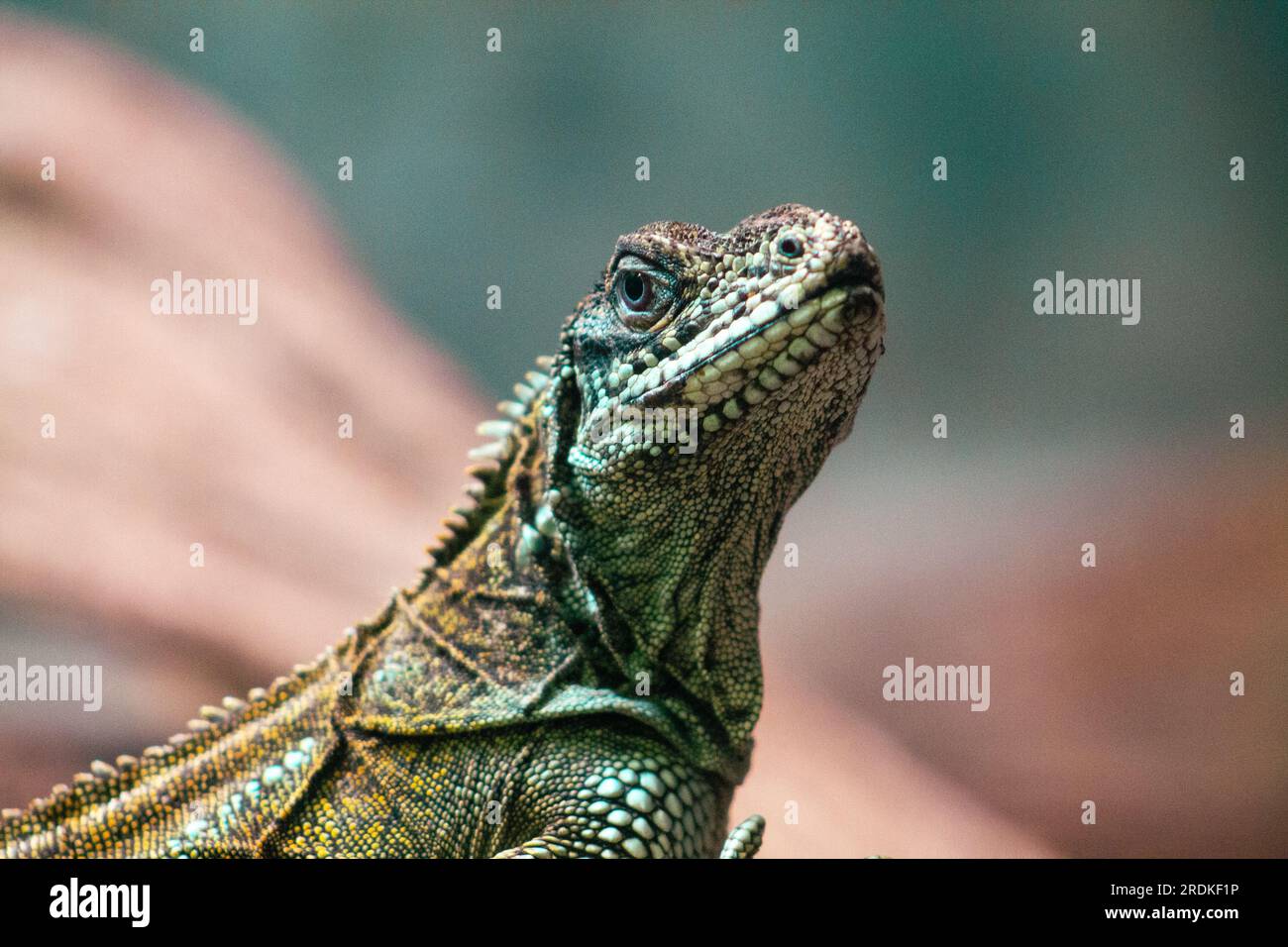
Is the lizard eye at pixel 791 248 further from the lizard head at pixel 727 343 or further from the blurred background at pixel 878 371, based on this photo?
the blurred background at pixel 878 371

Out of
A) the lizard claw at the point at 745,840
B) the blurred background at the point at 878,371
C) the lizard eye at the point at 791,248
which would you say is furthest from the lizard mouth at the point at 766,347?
the blurred background at the point at 878,371

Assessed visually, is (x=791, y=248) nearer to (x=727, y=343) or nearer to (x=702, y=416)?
(x=727, y=343)

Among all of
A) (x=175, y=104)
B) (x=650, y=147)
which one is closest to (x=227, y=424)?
(x=175, y=104)

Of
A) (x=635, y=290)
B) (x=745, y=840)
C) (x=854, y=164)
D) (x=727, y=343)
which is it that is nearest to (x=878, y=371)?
(x=854, y=164)

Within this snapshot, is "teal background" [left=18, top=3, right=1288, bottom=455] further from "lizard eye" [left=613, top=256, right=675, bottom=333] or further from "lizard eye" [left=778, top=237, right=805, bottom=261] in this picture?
"lizard eye" [left=778, top=237, right=805, bottom=261]

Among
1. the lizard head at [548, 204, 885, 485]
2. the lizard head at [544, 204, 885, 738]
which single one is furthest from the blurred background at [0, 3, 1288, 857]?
the lizard head at [548, 204, 885, 485]

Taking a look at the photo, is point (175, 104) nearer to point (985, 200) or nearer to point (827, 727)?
point (985, 200)
